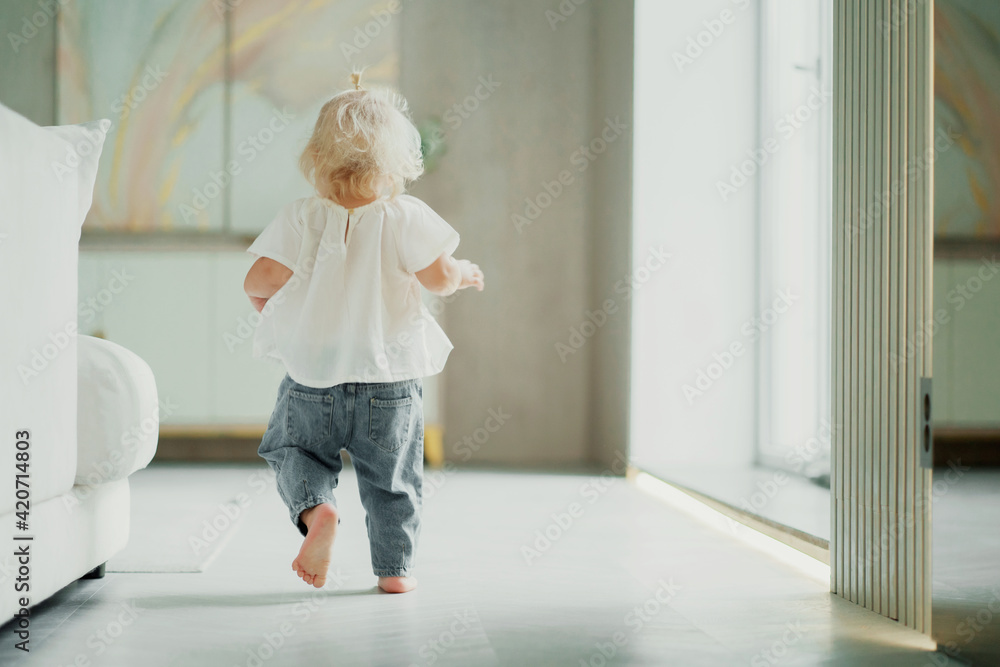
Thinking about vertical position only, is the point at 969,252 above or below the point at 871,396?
above

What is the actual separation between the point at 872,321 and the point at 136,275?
9.29 ft

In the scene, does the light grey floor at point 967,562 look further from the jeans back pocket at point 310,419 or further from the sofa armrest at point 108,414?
the sofa armrest at point 108,414

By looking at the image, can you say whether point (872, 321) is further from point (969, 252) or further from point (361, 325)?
point (361, 325)

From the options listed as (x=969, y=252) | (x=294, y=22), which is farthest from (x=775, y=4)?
(x=969, y=252)

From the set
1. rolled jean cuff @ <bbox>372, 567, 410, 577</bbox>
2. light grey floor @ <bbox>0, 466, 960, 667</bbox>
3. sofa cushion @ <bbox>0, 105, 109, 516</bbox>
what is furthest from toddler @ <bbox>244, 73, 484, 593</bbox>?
sofa cushion @ <bbox>0, 105, 109, 516</bbox>

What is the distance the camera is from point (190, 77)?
352 centimetres

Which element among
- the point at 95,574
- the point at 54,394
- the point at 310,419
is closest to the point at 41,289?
the point at 54,394

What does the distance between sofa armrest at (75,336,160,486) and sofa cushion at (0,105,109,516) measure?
0.04 m

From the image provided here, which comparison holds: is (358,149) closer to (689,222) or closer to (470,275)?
(470,275)

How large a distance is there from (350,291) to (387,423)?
237mm

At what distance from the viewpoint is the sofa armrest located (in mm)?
1385

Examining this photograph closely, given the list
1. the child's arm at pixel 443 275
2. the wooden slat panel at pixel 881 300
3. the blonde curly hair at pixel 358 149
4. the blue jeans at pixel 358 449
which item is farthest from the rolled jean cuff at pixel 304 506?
the wooden slat panel at pixel 881 300

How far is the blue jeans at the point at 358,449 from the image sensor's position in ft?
4.84

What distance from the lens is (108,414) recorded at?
4.61 ft
